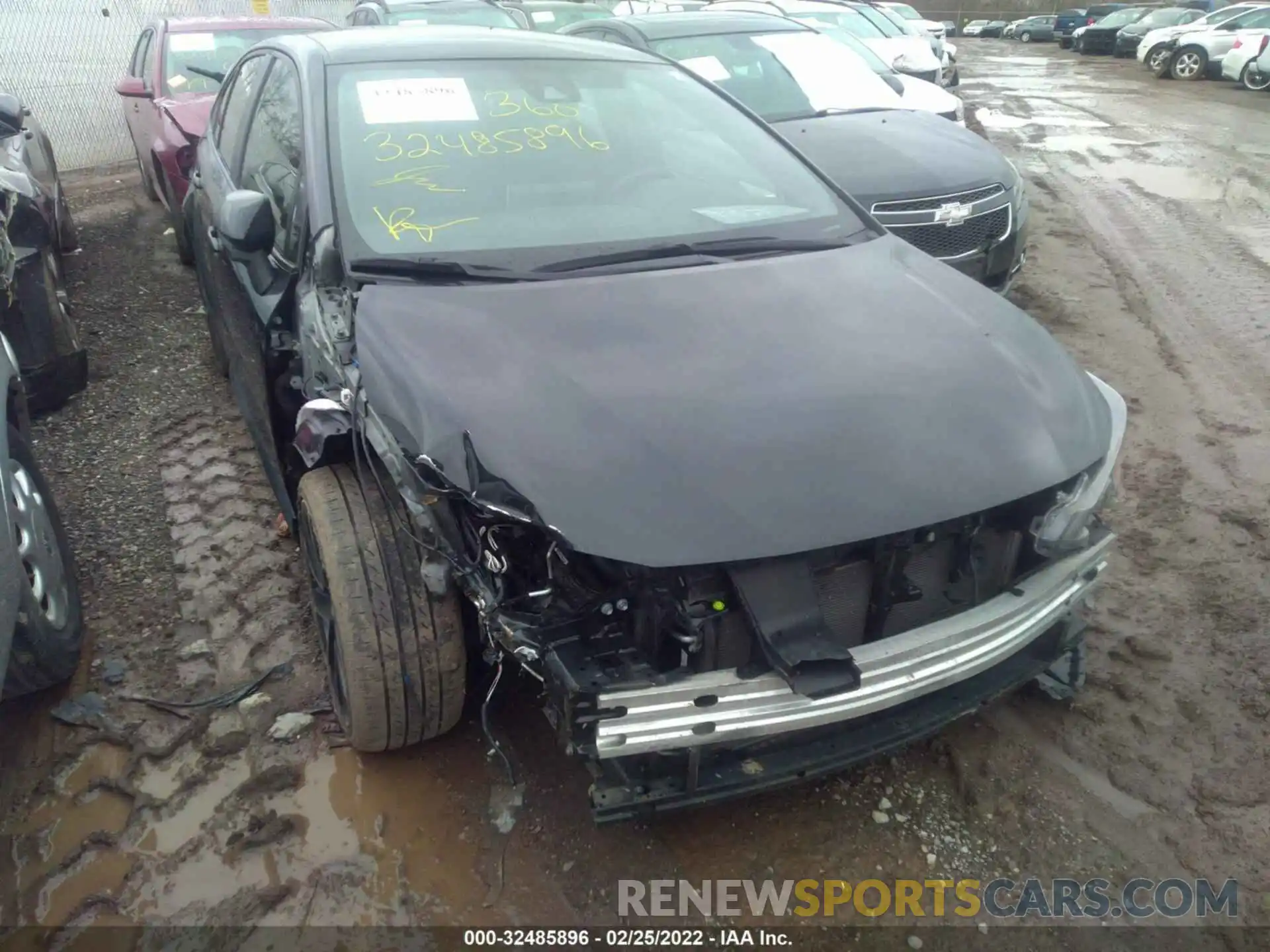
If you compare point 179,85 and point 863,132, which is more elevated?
point 179,85

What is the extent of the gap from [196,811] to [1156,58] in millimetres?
21478

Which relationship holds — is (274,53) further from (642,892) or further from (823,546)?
(642,892)

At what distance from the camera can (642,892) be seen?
7.14ft

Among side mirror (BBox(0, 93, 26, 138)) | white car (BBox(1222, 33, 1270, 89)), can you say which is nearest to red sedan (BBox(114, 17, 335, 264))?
side mirror (BBox(0, 93, 26, 138))

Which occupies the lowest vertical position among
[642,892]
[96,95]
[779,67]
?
[642,892]

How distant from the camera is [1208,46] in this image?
16.5 meters

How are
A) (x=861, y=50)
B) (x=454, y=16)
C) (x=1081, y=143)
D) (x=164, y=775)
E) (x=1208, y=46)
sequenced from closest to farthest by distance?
(x=164, y=775) < (x=861, y=50) < (x=454, y=16) < (x=1081, y=143) < (x=1208, y=46)

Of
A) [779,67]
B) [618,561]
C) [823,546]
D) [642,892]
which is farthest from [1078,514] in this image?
[779,67]

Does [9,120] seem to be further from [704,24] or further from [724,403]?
[704,24]

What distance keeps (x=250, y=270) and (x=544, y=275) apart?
4.18 feet

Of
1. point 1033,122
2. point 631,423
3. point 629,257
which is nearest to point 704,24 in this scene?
point 629,257

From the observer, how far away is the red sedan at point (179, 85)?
232 inches

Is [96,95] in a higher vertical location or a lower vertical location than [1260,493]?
higher

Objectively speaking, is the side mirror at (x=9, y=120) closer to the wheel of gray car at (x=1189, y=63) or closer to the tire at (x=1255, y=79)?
the tire at (x=1255, y=79)
